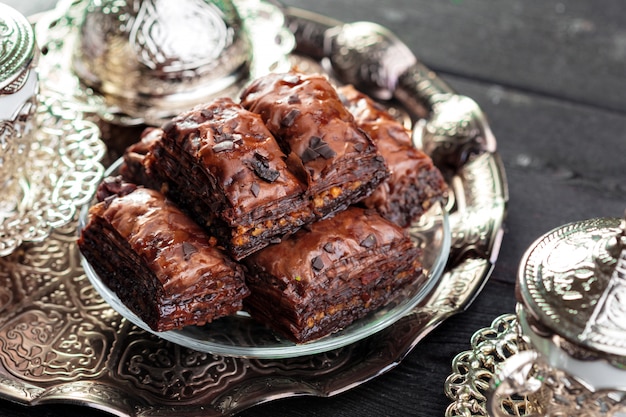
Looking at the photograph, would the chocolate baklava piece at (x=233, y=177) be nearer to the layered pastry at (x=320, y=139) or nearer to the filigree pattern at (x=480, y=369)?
the layered pastry at (x=320, y=139)

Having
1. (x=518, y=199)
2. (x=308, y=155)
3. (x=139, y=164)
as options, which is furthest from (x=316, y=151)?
(x=518, y=199)

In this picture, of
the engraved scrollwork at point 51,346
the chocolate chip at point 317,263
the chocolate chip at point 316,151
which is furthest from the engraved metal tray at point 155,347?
the chocolate chip at point 316,151

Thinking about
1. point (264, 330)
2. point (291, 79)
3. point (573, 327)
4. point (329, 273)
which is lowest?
point (264, 330)

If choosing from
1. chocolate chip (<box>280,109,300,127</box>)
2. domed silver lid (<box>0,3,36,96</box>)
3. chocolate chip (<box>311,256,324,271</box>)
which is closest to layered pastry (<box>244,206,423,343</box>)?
→ chocolate chip (<box>311,256,324,271</box>)

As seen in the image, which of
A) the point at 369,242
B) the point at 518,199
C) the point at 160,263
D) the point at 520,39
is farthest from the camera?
the point at 520,39

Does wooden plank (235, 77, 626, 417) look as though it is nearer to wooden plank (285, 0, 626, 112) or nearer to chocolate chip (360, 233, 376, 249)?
wooden plank (285, 0, 626, 112)

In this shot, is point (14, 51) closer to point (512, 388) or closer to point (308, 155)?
point (308, 155)
